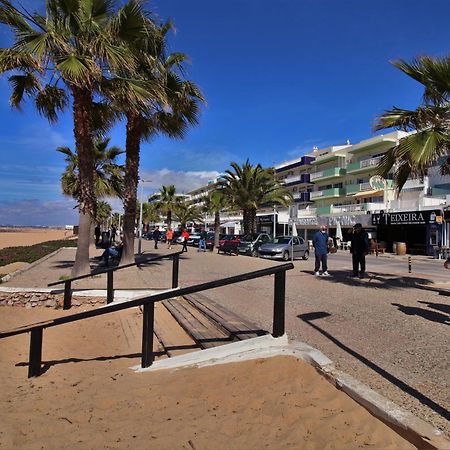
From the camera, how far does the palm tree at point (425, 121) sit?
9.41 m

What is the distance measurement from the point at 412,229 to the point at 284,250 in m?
17.7

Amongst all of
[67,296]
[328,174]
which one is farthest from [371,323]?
[328,174]

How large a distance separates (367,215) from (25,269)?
3311 centimetres

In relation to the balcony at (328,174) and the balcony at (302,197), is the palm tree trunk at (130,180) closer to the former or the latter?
the balcony at (328,174)

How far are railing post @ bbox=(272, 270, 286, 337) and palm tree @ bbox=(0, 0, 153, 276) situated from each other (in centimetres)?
743

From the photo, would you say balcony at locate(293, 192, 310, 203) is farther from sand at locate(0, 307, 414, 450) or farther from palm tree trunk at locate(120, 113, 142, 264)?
sand at locate(0, 307, 414, 450)

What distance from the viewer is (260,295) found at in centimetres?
1060

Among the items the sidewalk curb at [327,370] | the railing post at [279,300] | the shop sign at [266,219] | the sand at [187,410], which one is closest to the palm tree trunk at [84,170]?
the sand at [187,410]

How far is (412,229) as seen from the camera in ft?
125

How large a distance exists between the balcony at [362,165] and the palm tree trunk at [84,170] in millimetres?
41032

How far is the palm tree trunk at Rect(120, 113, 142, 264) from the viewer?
647 inches

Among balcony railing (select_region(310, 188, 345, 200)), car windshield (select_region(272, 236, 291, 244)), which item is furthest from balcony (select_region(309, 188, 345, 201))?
car windshield (select_region(272, 236, 291, 244))

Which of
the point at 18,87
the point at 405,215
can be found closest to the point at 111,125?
the point at 18,87

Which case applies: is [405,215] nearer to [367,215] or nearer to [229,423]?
[367,215]
